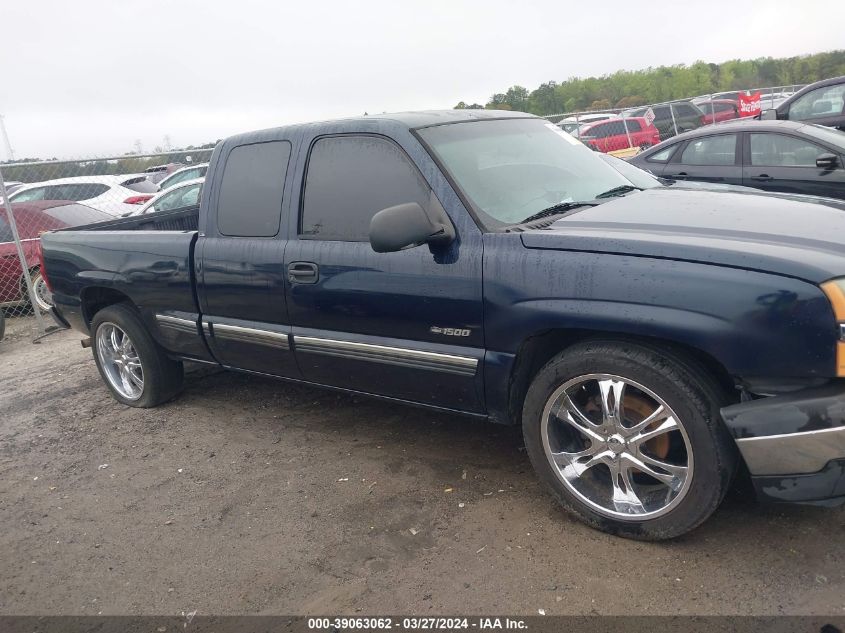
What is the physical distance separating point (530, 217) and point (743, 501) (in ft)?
5.26

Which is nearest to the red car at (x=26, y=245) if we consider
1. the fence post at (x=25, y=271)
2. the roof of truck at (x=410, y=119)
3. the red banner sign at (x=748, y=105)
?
the fence post at (x=25, y=271)

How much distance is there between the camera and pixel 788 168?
732 cm

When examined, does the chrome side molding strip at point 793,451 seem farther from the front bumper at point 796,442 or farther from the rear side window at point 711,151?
the rear side window at point 711,151

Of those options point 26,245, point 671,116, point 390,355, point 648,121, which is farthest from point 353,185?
point 671,116

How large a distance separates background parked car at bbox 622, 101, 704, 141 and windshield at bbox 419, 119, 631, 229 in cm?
1678

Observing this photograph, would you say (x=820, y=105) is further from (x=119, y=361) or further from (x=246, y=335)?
(x=119, y=361)

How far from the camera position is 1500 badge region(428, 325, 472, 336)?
10.7 feet

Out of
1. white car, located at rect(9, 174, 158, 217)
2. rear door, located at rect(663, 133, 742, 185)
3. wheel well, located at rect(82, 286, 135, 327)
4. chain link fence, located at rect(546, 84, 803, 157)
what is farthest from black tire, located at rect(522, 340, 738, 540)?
chain link fence, located at rect(546, 84, 803, 157)

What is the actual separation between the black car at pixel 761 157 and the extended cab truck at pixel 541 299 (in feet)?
13.4

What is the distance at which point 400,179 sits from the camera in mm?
3521

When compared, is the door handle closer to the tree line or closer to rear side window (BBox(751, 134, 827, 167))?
rear side window (BBox(751, 134, 827, 167))

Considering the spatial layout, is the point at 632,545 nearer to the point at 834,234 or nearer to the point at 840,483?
the point at 840,483

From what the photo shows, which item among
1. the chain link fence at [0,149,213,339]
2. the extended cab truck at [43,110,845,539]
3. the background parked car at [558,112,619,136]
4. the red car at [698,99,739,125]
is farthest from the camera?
the red car at [698,99,739,125]

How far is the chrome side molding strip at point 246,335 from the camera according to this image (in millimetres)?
4035
